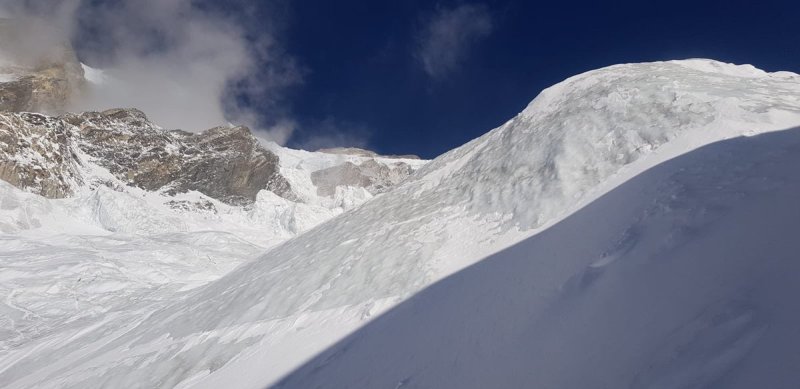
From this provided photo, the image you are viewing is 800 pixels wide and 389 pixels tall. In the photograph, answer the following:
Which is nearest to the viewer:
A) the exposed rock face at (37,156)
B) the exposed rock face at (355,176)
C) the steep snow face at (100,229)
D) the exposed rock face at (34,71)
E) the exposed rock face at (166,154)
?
the steep snow face at (100,229)

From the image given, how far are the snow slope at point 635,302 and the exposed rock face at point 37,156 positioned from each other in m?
62.0

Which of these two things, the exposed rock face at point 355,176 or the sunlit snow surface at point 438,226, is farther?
the exposed rock face at point 355,176

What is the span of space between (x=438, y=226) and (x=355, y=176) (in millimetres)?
108845

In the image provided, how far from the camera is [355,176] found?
384 ft

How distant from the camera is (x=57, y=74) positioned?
110 meters

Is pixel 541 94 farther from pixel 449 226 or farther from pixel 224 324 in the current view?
pixel 224 324

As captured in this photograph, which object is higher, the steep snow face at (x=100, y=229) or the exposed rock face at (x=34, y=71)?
the exposed rock face at (x=34, y=71)

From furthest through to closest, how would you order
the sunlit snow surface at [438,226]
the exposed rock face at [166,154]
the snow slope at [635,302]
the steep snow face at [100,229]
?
the exposed rock face at [166,154]
the steep snow face at [100,229]
the sunlit snow surface at [438,226]
the snow slope at [635,302]

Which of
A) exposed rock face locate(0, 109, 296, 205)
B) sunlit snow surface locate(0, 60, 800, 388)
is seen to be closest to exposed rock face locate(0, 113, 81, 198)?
exposed rock face locate(0, 109, 296, 205)

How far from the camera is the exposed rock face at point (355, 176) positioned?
11331 centimetres

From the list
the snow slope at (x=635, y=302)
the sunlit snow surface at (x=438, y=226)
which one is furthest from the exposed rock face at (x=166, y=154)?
the snow slope at (x=635, y=302)

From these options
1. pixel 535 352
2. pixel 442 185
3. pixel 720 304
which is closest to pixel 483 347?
pixel 535 352

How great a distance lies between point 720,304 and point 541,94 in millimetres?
8243

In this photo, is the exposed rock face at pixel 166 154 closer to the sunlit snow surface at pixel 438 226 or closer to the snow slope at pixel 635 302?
the sunlit snow surface at pixel 438 226
